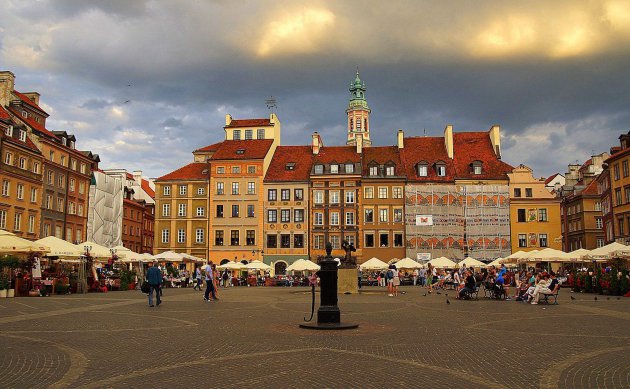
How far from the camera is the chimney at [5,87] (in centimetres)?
5319

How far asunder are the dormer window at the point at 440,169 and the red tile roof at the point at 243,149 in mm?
19913

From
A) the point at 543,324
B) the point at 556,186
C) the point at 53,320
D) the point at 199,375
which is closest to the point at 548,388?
the point at 199,375

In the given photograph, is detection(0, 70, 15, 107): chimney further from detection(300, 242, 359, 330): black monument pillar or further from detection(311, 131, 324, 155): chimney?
detection(300, 242, 359, 330): black monument pillar

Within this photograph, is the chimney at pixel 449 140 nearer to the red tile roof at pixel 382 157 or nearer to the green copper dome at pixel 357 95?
the red tile roof at pixel 382 157

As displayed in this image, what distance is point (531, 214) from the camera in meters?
64.6

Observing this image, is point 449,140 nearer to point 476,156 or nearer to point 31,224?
point 476,156

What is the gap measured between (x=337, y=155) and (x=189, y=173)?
18.0 metres

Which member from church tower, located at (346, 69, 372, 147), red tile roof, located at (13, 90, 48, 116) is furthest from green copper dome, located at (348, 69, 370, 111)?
red tile roof, located at (13, 90, 48, 116)

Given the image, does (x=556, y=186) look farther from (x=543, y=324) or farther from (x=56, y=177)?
(x=543, y=324)

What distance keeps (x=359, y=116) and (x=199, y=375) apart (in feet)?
442

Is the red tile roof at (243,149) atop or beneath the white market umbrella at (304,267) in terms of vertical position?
atop

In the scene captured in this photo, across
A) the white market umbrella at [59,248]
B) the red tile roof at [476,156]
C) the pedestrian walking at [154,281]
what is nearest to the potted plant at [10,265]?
the white market umbrella at [59,248]

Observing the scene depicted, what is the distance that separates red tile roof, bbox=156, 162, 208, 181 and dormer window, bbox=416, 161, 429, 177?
82.1 feet

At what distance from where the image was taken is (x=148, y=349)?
11.3 metres
